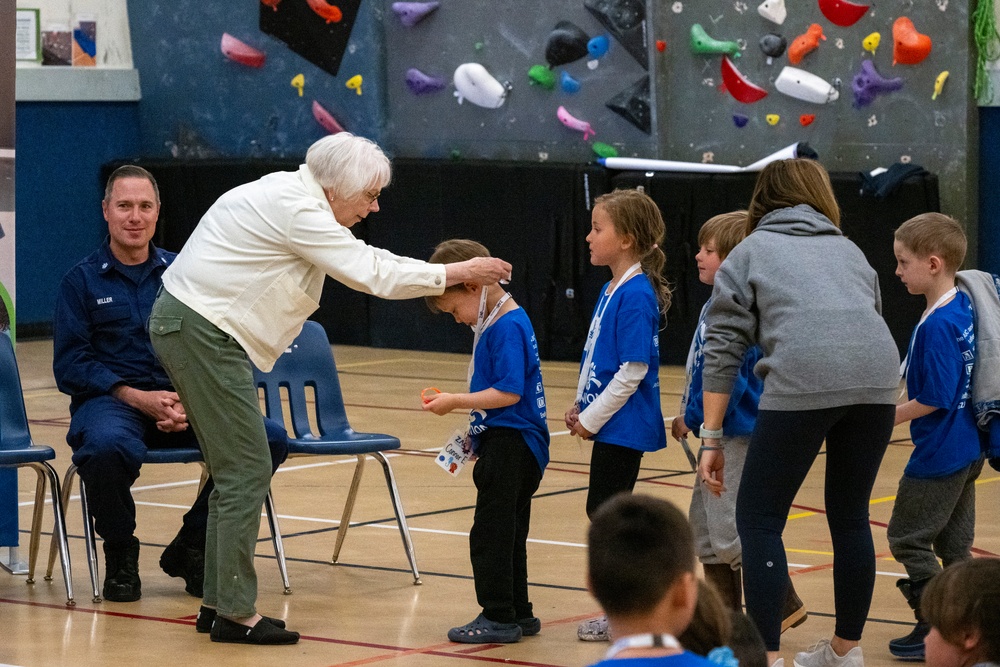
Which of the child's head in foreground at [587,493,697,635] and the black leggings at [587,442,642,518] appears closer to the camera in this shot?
the child's head in foreground at [587,493,697,635]

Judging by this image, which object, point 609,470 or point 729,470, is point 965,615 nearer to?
point 729,470

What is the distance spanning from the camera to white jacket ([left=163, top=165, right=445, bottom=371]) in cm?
445

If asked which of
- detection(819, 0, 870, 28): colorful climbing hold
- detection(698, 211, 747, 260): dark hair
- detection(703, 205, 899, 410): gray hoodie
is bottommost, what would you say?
detection(703, 205, 899, 410): gray hoodie

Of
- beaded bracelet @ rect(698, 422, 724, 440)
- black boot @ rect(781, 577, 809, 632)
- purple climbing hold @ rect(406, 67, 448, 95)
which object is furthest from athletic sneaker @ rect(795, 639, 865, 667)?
purple climbing hold @ rect(406, 67, 448, 95)

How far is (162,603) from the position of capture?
509 cm

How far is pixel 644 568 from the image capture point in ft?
7.04

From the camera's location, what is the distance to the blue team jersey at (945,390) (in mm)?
4355

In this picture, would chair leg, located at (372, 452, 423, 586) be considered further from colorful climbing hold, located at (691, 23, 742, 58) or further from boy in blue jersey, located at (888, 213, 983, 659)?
colorful climbing hold, located at (691, 23, 742, 58)

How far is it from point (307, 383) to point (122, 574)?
1.02m

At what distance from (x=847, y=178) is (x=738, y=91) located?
115 cm

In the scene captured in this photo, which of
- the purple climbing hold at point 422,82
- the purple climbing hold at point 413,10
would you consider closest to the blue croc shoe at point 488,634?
the purple climbing hold at point 422,82

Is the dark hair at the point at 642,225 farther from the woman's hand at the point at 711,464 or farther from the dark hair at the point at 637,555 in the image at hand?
the dark hair at the point at 637,555

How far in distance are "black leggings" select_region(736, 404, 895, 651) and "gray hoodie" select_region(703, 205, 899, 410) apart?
6 cm

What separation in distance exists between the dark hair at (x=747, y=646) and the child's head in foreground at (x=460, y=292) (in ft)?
6.37
